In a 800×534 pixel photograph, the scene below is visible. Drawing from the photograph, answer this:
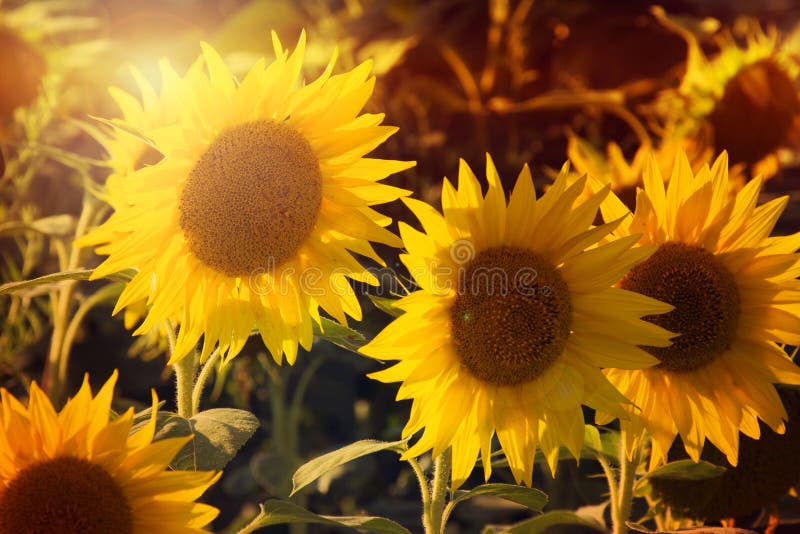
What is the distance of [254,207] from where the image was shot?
56 centimetres

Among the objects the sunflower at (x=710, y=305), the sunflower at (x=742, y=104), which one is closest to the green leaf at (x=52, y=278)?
the sunflower at (x=710, y=305)

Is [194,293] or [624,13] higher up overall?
[624,13]

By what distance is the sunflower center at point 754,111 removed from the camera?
1152mm

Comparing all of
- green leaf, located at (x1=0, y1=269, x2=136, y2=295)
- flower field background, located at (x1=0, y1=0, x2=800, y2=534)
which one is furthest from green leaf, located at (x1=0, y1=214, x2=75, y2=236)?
green leaf, located at (x1=0, y1=269, x2=136, y2=295)

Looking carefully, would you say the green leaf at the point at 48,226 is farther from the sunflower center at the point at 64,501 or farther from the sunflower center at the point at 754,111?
the sunflower center at the point at 754,111

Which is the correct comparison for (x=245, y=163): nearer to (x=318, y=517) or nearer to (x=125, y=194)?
(x=125, y=194)

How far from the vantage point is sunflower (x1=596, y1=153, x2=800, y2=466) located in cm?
59

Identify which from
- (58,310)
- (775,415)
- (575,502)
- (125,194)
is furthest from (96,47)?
(775,415)

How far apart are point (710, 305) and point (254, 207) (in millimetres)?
307

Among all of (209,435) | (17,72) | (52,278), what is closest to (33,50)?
(17,72)

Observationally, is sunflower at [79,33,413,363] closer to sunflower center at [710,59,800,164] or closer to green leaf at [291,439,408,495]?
green leaf at [291,439,408,495]

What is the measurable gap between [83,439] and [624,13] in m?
1.33

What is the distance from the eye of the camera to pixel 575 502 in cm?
104

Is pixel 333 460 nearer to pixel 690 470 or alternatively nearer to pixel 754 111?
pixel 690 470
